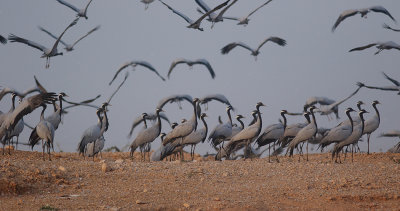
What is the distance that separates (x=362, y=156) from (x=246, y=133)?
4920 millimetres

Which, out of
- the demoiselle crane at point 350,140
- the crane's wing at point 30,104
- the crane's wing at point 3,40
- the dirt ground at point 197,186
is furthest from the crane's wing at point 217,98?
the dirt ground at point 197,186

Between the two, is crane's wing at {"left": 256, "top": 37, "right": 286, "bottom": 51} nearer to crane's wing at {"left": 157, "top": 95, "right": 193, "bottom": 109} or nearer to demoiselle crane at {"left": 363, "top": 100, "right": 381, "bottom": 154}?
crane's wing at {"left": 157, "top": 95, "right": 193, "bottom": 109}

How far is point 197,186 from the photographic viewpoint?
1298 centimetres

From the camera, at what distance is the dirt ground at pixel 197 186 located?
11359 mm

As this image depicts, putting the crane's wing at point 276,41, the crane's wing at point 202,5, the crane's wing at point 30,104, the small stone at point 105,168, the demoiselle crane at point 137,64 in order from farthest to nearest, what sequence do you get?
the crane's wing at point 276,41, the demoiselle crane at point 137,64, the crane's wing at point 202,5, the crane's wing at point 30,104, the small stone at point 105,168

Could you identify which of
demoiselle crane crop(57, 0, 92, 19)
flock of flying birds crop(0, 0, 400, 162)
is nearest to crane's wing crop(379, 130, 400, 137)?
flock of flying birds crop(0, 0, 400, 162)

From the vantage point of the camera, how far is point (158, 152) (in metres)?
20.7

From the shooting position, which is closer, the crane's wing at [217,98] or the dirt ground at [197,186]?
the dirt ground at [197,186]

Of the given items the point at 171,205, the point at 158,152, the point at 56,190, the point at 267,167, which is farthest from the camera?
the point at 158,152

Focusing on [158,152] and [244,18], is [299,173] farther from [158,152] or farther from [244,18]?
[244,18]

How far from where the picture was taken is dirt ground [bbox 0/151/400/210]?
37.3ft

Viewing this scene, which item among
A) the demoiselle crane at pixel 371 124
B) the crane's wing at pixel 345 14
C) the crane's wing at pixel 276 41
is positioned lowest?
the demoiselle crane at pixel 371 124

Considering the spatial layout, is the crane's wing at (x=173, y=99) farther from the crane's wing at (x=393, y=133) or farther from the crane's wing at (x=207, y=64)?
the crane's wing at (x=393, y=133)

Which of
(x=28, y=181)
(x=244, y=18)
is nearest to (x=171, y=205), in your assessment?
(x=28, y=181)
